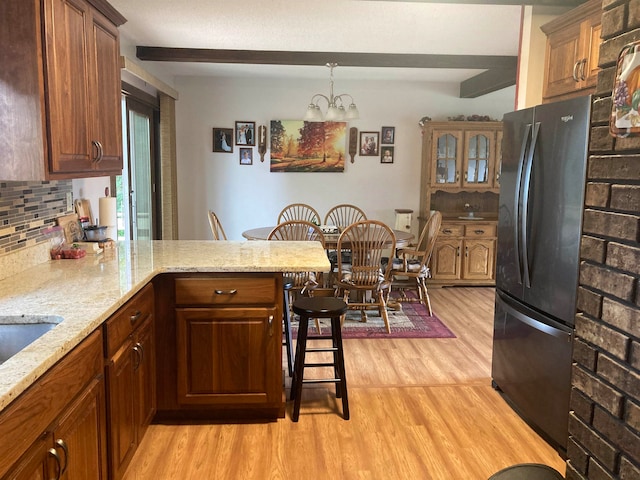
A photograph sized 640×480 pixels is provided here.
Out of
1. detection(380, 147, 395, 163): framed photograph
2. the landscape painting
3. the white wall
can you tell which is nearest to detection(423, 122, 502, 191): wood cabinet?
the white wall

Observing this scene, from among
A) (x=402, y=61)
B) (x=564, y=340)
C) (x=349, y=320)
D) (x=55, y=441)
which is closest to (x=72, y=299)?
(x=55, y=441)

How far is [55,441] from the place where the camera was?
4.55ft

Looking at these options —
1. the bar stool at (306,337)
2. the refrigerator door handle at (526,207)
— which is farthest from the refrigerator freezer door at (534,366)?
the bar stool at (306,337)

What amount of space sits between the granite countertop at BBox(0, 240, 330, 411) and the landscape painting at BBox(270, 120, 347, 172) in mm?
2894

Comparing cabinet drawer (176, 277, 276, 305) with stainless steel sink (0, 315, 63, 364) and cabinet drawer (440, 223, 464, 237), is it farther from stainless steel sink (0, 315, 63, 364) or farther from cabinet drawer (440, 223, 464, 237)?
cabinet drawer (440, 223, 464, 237)

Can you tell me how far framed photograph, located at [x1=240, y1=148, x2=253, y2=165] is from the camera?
597cm

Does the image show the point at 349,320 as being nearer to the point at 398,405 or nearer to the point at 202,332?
the point at 398,405

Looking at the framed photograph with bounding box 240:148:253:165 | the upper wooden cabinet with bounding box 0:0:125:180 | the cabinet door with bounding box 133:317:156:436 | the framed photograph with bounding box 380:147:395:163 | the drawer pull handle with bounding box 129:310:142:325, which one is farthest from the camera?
the framed photograph with bounding box 380:147:395:163

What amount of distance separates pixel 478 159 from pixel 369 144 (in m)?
Result: 1.26

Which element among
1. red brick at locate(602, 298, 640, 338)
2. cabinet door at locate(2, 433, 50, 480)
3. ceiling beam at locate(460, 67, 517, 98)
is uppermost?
ceiling beam at locate(460, 67, 517, 98)

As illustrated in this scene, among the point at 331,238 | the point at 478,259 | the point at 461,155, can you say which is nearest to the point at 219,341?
the point at 331,238

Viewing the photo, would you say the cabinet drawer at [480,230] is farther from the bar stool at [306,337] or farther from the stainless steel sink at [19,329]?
the stainless steel sink at [19,329]

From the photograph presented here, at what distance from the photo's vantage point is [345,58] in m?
4.59

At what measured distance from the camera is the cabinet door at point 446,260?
579 centimetres
